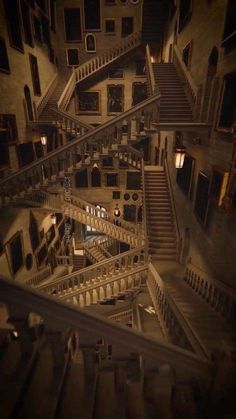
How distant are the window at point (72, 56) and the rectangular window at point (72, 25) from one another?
2.13 ft

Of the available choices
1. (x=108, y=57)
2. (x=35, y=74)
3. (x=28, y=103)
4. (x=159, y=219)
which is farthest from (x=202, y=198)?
(x=108, y=57)

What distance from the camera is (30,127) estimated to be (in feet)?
41.2

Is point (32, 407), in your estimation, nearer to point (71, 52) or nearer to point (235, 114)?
point (235, 114)

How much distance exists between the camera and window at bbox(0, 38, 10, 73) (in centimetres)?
982

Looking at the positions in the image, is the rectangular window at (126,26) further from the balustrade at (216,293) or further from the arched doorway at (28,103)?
the balustrade at (216,293)

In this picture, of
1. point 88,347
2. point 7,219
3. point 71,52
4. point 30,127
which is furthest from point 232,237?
point 71,52

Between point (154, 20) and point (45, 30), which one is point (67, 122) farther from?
point (154, 20)

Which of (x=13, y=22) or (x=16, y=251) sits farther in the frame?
(x=16, y=251)

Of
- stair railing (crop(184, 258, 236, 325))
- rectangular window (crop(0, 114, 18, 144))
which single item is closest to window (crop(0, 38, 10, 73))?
rectangular window (crop(0, 114, 18, 144))

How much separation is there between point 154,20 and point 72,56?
6.86m

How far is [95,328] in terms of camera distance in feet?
10.1

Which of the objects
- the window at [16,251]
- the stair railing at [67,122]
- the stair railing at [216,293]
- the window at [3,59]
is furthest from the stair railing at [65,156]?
the stair railing at [216,293]

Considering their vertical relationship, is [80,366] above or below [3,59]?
below

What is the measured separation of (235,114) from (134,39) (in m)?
14.8
